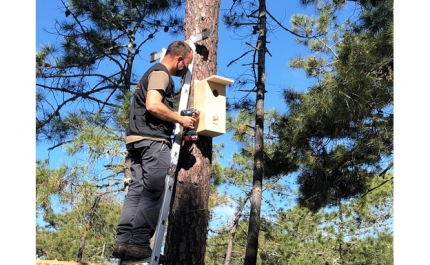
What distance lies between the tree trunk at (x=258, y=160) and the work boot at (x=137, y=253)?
4552mm

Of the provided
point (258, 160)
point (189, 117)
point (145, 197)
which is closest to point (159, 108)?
point (189, 117)

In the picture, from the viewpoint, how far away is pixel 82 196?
7613 mm

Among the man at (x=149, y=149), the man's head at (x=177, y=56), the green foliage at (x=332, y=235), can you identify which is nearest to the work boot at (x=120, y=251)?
the man at (x=149, y=149)

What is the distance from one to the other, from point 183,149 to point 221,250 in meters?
14.1

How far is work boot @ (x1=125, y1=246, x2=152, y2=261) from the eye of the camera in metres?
2.65

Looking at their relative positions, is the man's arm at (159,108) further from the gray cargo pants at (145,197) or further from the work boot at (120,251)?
the work boot at (120,251)

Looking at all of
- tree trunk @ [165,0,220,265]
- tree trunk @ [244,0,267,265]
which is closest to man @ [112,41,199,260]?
tree trunk @ [165,0,220,265]

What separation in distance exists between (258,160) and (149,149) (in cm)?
473

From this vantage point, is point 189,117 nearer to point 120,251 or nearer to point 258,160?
point 120,251

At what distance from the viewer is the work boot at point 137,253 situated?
2648 millimetres

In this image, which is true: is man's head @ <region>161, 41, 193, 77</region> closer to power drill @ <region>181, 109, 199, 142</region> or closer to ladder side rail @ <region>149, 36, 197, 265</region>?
ladder side rail @ <region>149, 36, 197, 265</region>

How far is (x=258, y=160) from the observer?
24.2 ft
